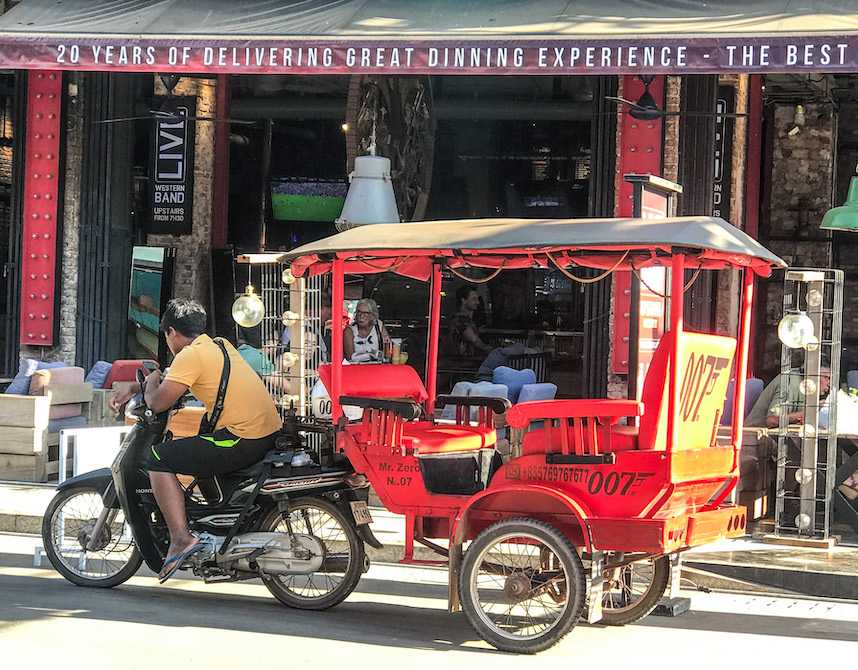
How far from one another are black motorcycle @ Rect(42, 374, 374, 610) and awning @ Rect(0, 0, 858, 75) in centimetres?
467

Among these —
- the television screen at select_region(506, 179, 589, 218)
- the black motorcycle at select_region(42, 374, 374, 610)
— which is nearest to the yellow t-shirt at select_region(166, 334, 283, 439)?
the black motorcycle at select_region(42, 374, 374, 610)

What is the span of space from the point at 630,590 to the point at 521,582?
0.96 metres

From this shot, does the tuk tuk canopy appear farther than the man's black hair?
No

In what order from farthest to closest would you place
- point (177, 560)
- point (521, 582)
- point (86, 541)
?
1. point (86, 541)
2. point (177, 560)
3. point (521, 582)

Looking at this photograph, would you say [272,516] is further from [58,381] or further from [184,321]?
[58,381]

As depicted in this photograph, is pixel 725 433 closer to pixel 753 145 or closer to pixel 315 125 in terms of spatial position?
pixel 753 145

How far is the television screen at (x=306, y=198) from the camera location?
17.8 metres

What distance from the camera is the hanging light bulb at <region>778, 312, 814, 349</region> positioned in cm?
858

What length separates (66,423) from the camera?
37.6 feet

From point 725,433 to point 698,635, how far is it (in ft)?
10.5

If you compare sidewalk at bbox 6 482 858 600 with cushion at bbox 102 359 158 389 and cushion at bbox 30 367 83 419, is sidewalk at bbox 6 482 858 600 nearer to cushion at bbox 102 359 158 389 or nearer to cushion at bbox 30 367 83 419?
cushion at bbox 30 367 83 419

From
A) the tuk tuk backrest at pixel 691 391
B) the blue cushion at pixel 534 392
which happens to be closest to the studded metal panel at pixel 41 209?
the blue cushion at pixel 534 392

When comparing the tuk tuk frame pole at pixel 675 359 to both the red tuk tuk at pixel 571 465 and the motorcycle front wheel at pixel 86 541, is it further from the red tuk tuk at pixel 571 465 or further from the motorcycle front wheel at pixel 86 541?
the motorcycle front wheel at pixel 86 541

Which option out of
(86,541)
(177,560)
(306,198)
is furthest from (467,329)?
(177,560)
